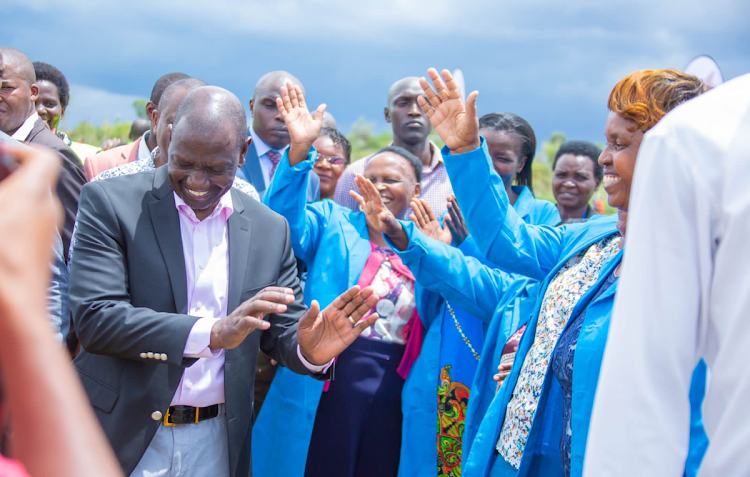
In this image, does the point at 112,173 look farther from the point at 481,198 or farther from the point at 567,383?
the point at 567,383

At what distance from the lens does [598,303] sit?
2193 mm

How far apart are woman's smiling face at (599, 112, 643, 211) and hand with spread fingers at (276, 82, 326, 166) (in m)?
1.69

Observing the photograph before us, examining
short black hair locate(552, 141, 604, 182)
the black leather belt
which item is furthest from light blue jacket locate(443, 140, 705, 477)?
short black hair locate(552, 141, 604, 182)

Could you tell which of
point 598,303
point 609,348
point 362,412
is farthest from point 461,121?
point 609,348

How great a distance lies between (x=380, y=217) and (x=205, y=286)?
99 cm

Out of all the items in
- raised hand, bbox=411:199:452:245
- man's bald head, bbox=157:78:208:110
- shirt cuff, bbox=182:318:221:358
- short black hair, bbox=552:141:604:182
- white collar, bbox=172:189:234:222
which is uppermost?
short black hair, bbox=552:141:604:182

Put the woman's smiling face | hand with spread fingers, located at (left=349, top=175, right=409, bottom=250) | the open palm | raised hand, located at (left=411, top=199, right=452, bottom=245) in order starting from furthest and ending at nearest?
raised hand, located at (left=411, top=199, right=452, bottom=245)
the open palm
hand with spread fingers, located at (left=349, top=175, right=409, bottom=250)
the woman's smiling face

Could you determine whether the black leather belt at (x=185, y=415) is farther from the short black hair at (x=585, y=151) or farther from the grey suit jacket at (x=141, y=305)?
the short black hair at (x=585, y=151)

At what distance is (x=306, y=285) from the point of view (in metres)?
3.63

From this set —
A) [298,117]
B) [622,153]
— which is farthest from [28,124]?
[622,153]

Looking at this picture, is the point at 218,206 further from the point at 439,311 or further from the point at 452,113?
the point at 439,311

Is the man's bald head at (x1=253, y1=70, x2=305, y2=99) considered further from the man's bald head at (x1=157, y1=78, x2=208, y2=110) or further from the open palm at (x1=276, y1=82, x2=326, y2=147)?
the man's bald head at (x1=157, y1=78, x2=208, y2=110)

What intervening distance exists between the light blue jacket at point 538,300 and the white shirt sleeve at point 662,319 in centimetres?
64

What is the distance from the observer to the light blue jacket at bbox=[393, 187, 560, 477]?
311cm
